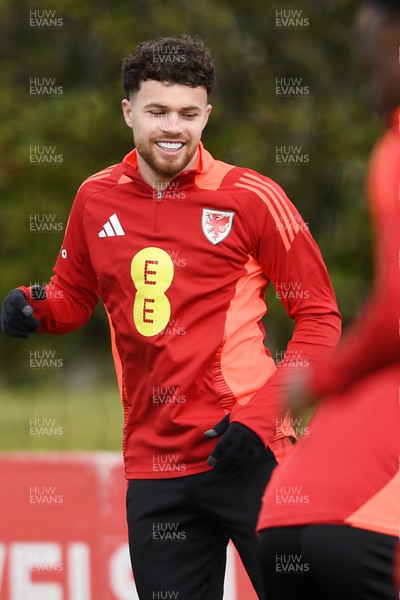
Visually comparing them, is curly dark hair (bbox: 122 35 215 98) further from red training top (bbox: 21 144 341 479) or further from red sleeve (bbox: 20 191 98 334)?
red sleeve (bbox: 20 191 98 334)

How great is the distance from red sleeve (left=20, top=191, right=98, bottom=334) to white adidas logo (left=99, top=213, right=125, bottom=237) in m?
0.13

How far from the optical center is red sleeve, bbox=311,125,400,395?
200cm

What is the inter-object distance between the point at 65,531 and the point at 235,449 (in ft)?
6.79

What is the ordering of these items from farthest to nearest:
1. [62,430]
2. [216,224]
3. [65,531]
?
[62,430] → [65,531] → [216,224]

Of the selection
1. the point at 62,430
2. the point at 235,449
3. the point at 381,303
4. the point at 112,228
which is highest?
the point at 112,228

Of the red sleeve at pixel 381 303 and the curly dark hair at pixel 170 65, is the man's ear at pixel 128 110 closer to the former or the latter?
the curly dark hair at pixel 170 65

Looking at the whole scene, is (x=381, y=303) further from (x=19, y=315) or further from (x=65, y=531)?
(x=65, y=531)

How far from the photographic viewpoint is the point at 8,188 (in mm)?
19312

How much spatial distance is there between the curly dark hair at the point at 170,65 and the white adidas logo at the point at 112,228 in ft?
1.23

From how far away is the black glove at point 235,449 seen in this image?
Result: 3.41 meters

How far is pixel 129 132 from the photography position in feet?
63.2

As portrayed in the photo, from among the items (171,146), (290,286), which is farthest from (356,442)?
(171,146)

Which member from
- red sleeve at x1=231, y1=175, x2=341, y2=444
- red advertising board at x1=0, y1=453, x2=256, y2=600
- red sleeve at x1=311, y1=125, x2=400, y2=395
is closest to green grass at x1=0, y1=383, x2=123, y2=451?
red advertising board at x1=0, y1=453, x2=256, y2=600

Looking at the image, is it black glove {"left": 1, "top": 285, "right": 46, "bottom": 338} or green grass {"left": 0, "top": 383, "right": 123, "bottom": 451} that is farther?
green grass {"left": 0, "top": 383, "right": 123, "bottom": 451}
